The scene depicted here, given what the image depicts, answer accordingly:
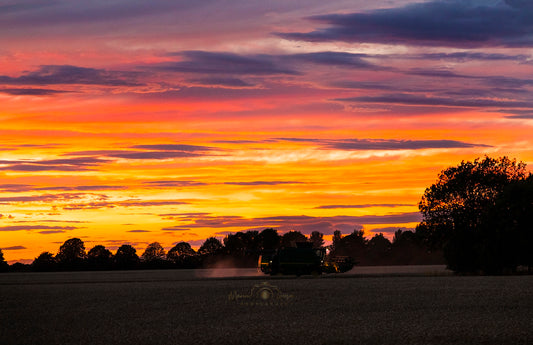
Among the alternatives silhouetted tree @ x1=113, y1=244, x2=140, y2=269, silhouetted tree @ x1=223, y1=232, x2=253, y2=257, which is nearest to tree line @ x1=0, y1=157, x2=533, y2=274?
silhouetted tree @ x1=113, y1=244, x2=140, y2=269

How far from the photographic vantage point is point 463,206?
77.6 metres

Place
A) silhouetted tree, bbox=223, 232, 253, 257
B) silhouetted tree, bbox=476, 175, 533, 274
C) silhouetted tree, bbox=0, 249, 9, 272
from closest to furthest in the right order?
silhouetted tree, bbox=476, 175, 533, 274 → silhouetted tree, bbox=0, 249, 9, 272 → silhouetted tree, bbox=223, 232, 253, 257

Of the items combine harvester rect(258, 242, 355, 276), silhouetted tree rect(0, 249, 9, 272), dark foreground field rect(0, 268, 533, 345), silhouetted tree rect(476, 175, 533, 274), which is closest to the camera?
dark foreground field rect(0, 268, 533, 345)

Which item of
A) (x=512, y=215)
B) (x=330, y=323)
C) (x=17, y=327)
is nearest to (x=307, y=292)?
(x=330, y=323)

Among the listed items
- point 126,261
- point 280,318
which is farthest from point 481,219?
point 126,261

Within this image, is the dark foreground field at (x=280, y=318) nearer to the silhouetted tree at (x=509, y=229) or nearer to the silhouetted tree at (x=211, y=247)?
the silhouetted tree at (x=509, y=229)

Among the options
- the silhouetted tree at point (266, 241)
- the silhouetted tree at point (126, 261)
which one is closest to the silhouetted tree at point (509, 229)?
the silhouetted tree at point (126, 261)

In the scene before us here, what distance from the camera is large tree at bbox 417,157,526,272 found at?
76.1 m

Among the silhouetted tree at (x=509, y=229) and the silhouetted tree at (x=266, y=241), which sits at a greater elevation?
the silhouetted tree at (x=266, y=241)

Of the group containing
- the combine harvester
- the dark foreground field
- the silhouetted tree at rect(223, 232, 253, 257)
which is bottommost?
the dark foreground field

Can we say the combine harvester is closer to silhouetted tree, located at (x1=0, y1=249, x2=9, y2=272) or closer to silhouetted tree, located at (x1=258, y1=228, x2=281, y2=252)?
silhouetted tree, located at (x1=0, y1=249, x2=9, y2=272)

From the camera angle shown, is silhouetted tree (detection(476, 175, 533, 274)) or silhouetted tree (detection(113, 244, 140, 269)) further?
silhouetted tree (detection(113, 244, 140, 269))

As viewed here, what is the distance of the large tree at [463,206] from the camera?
7612 cm

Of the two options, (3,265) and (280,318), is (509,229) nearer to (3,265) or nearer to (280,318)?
(280,318)
